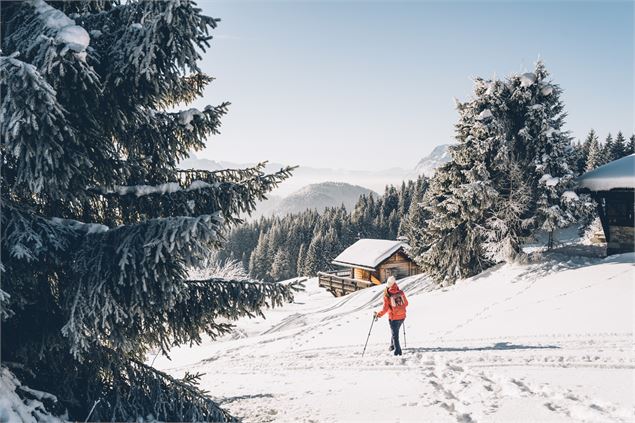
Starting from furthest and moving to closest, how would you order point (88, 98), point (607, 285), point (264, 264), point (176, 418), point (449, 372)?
1. point (264, 264)
2. point (607, 285)
3. point (449, 372)
4. point (176, 418)
5. point (88, 98)

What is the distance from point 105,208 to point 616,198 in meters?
20.7

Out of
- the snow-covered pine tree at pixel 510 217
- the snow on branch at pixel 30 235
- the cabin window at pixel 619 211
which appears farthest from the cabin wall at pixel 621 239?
the snow on branch at pixel 30 235

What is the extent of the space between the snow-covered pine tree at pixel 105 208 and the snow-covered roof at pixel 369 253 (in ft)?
110

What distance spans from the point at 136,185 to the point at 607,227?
66.9 feet

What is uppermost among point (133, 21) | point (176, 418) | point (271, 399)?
point (133, 21)

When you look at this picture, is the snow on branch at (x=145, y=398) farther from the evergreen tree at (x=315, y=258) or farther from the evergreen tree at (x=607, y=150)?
the evergreen tree at (x=607, y=150)

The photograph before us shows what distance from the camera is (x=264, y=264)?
83562mm

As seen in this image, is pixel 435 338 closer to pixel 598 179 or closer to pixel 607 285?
pixel 607 285

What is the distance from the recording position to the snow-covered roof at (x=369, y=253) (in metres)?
38.7

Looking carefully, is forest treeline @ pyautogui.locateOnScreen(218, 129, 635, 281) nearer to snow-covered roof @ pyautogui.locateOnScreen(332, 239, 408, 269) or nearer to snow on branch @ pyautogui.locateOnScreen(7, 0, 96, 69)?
snow-covered roof @ pyautogui.locateOnScreen(332, 239, 408, 269)

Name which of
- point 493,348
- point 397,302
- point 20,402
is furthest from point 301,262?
point 20,402

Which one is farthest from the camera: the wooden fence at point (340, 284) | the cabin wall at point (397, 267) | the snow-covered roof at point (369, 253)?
the cabin wall at point (397, 267)

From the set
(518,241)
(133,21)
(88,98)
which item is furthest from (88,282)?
(518,241)

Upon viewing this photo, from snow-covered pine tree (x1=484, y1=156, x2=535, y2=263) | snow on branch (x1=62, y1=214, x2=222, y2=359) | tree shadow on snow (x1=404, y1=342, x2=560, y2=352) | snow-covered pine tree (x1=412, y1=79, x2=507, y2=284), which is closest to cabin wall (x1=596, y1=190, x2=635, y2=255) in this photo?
snow-covered pine tree (x1=484, y1=156, x2=535, y2=263)
